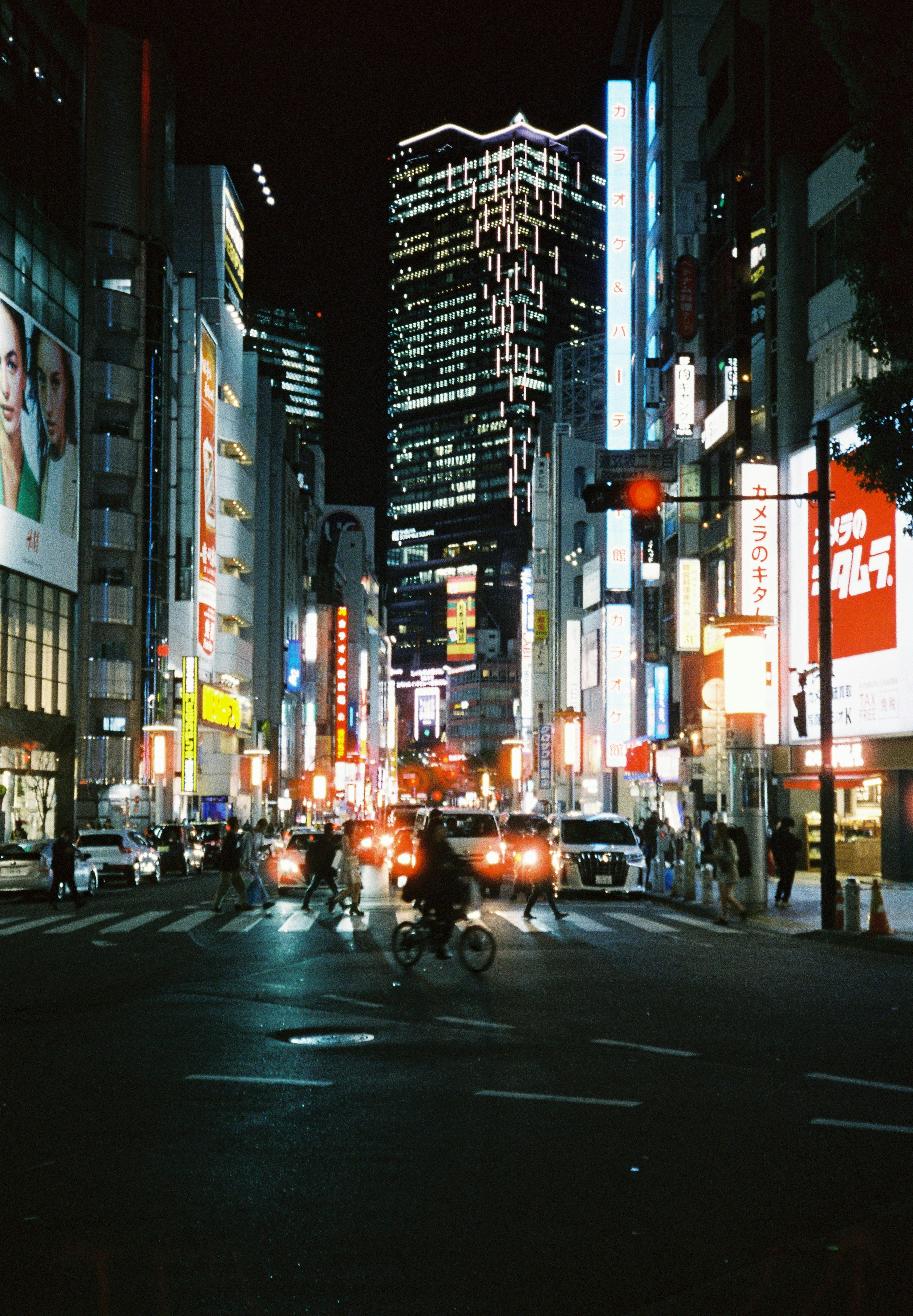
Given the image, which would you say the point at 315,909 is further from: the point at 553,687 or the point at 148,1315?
the point at 553,687

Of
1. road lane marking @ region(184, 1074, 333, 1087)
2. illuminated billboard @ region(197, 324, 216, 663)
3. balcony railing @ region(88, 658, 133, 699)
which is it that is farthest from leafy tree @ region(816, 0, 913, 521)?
illuminated billboard @ region(197, 324, 216, 663)

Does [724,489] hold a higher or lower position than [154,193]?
lower

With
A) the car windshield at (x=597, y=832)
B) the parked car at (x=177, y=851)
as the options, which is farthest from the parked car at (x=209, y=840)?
the car windshield at (x=597, y=832)

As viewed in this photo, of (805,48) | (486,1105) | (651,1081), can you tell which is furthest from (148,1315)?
(805,48)

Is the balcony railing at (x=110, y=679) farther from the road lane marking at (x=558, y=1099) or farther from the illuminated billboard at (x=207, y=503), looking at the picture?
the road lane marking at (x=558, y=1099)

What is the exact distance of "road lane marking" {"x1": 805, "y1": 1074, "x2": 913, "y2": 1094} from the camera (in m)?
9.45

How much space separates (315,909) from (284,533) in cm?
8682

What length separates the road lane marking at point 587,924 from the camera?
23.7m

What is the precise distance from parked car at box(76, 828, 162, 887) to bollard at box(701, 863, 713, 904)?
16.5m

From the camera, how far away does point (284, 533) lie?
11450cm

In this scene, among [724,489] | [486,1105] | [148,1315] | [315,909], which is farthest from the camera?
[724,489]

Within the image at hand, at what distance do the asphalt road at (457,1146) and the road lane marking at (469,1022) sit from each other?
7cm

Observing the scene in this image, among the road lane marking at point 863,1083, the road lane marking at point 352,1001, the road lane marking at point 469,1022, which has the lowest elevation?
the road lane marking at point 352,1001

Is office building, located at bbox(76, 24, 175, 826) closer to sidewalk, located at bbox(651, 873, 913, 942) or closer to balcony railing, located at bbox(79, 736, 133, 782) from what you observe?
balcony railing, located at bbox(79, 736, 133, 782)
